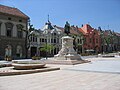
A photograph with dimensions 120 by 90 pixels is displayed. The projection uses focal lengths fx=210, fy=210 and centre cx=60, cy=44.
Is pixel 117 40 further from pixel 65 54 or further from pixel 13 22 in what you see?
pixel 65 54

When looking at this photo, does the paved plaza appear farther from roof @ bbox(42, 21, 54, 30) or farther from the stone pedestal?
roof @ bbox(42, 21, 54, 30)

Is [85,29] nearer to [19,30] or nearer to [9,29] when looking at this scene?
[19,30]

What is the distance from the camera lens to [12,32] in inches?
1832

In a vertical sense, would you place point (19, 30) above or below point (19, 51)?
above

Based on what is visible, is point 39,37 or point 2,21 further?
point 39,37

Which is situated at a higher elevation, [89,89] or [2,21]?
[2,21]

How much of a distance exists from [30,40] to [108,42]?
4920cm

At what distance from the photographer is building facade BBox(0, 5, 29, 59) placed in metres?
44.4

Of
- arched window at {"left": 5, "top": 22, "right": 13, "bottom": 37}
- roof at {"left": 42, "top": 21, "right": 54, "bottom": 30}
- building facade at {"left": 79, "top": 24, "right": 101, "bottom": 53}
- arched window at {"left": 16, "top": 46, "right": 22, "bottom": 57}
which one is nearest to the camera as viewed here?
arched window at {"left": 5, "top": 22, "right": 13, "bottom": 37}

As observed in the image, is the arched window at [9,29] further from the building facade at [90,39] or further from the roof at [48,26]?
the building facade at [90,39]

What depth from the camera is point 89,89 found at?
8.85m

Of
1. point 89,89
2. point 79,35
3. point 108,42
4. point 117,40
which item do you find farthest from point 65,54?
point 117,40

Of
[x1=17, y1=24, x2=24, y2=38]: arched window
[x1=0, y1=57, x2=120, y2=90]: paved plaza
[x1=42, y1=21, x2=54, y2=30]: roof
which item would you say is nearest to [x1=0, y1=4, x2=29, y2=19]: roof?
[x1=17, y1=24, x2=24, y2=38]: arched window

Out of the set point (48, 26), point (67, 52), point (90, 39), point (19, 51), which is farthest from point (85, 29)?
point (67, 52)
